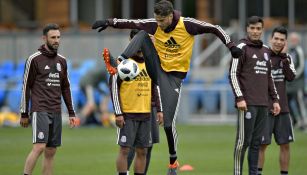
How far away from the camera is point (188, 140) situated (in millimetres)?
23125

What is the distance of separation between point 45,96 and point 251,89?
2986 millimetres

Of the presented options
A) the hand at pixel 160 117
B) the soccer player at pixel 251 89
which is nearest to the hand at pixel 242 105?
the soccer player at pixel 251 89

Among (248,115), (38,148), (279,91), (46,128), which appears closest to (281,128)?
(279,91)

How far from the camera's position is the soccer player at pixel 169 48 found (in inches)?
525

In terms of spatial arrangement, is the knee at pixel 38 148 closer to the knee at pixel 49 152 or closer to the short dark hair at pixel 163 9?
the knee at pixel 49 152

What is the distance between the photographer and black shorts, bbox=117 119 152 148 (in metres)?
13.8

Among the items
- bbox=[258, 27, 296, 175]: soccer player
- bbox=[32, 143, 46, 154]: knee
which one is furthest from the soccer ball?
bbox=[258, 27, 296, 175]: soccer player

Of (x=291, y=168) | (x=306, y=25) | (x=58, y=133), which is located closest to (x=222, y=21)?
(x=306, y=25)

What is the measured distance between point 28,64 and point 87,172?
10.8 feet

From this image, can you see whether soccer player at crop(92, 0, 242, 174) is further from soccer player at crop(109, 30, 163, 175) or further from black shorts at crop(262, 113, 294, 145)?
black shorts at crop(262, 113, 294, 145)

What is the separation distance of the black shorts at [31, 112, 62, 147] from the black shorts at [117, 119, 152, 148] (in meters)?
0.90

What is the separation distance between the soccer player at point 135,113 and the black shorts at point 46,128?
88 cm

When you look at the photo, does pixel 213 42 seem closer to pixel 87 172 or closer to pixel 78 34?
pixel 78 34

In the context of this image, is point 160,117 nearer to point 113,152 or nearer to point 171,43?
point 171,43
